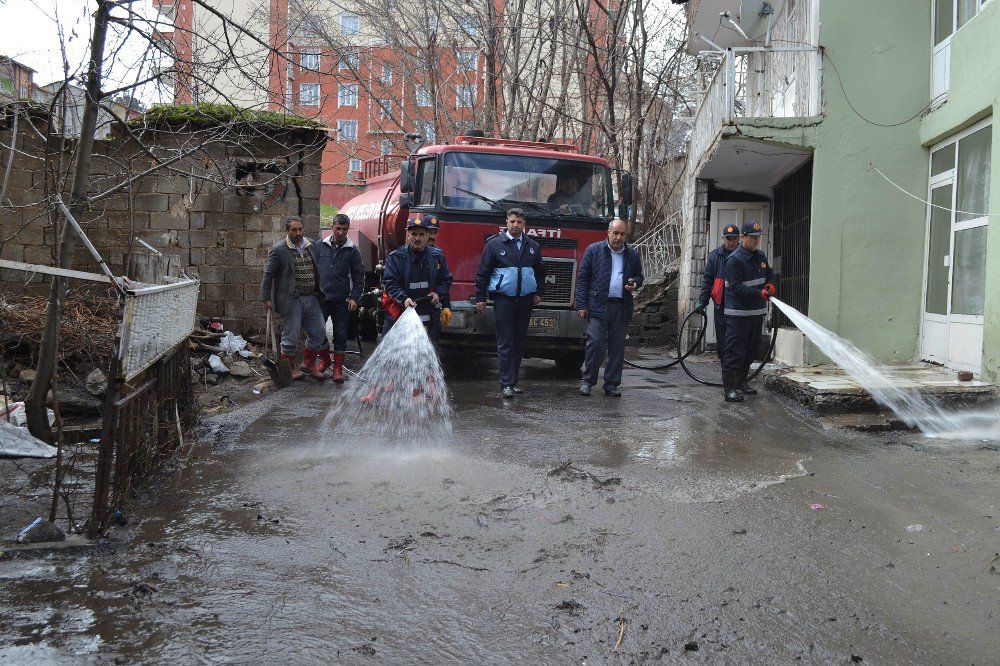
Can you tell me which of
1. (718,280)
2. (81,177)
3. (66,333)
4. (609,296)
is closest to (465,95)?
(718,280)

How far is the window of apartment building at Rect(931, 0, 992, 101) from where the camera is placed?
9.66 m

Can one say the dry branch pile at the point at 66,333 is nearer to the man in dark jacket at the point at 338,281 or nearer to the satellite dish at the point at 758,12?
the man in dark jacket at the point at 338,281

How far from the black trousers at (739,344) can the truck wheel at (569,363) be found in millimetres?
2365

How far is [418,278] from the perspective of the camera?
9.10 m

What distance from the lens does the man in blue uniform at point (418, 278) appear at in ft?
29.5

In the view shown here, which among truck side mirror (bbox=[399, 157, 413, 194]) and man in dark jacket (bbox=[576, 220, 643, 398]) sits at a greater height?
truck side mirror (bbox=[399, 157, 413, 194])

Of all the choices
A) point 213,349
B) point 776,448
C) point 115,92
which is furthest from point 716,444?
point 213,349

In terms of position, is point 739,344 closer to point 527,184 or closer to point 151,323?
point 527,184

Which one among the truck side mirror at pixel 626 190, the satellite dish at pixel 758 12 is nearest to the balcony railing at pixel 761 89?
the satellite dish at pixel 758 12

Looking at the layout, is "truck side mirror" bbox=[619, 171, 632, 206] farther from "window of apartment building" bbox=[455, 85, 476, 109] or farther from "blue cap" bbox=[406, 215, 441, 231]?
"window of apartment building" bbox=[455, 85, 476, 109]

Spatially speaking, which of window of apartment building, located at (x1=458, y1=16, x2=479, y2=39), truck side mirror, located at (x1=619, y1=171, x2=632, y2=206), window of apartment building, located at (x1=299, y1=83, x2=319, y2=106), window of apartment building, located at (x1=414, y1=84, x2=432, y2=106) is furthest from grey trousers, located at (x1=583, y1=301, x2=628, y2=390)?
window of apartment building, located at (x1=414, y1=84, x2=432, y2=106)

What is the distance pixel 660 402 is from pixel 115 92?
19.4ft

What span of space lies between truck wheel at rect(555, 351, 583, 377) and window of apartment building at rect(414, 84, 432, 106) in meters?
12.9

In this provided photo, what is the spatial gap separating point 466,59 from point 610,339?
1494cm
